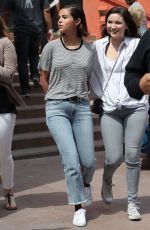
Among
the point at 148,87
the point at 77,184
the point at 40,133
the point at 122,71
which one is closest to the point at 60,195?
the point at 77,184

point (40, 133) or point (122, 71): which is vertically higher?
point (122, 71)

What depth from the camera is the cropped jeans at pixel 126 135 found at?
5613 mm

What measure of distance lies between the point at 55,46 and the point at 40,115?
397 centimetres

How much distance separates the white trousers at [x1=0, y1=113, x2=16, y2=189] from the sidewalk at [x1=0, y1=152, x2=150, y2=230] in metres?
0.35

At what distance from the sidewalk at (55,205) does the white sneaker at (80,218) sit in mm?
63

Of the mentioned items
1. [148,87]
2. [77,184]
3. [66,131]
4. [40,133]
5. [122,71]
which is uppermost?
[148,87]

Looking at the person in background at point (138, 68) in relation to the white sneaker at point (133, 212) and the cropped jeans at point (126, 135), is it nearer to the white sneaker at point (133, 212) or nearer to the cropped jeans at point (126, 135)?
the cropped jeans at point (126, 135)

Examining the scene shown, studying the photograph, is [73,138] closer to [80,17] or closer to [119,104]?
[119,104]

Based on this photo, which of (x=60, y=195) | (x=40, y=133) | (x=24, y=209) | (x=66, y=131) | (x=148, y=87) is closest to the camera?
(x=148, y=87)

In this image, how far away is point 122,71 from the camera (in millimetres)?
5684

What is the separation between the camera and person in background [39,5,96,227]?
5.52 meters

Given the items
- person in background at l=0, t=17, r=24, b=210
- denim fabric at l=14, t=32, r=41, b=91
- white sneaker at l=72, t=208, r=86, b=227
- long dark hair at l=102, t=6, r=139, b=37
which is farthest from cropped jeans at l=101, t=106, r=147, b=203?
denim fabric at l=14, t=32, r=41, b=91

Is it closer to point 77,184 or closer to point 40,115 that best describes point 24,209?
point 77,184

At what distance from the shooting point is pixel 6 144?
5848mm
